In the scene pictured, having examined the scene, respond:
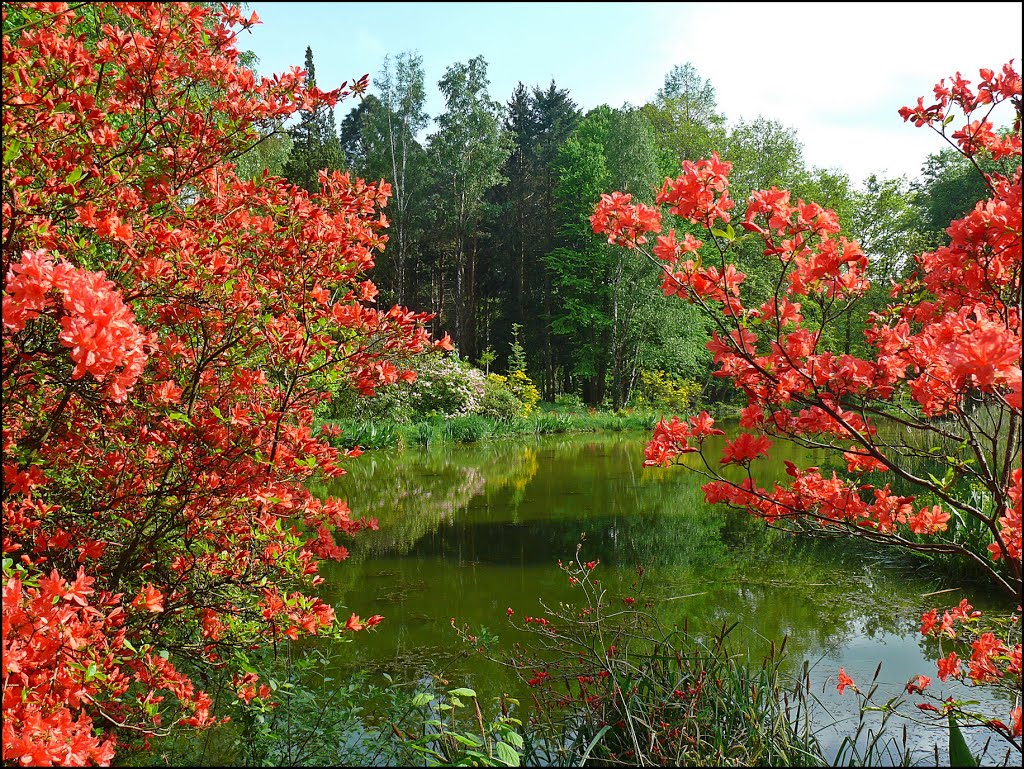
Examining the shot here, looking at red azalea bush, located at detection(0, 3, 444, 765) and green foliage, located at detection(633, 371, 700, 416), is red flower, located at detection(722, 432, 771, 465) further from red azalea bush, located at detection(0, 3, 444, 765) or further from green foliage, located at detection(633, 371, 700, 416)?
green foliage, located at detection(633, 371, 700, 416)

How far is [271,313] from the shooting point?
2.58 m

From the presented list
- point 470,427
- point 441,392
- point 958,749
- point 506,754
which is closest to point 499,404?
point 441,392

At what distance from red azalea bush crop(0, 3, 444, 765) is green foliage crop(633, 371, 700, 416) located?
19851 millimetres

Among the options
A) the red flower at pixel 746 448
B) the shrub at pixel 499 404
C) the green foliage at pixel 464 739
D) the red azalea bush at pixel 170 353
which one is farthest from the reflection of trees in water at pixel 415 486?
the red flower at pixel 746 448

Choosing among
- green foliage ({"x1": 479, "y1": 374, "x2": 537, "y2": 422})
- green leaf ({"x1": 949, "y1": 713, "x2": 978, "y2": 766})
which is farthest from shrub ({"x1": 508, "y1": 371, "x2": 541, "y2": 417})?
green leaf ({"x1": 949, "y1": 713, "x2": 978, "y2": 766})

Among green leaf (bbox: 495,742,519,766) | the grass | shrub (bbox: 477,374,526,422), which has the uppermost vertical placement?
shrub (bbox: 477,374,526,422)

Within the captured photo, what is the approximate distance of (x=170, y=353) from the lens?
2.40 meters

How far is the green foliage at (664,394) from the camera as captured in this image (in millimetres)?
22547

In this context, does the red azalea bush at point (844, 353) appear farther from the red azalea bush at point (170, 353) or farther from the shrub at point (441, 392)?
the shrub at point (441, 392)

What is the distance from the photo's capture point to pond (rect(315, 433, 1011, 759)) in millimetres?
3889

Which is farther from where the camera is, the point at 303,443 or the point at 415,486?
the point at 415,486

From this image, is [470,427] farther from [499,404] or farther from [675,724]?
[675,724]

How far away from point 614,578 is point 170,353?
3985 mm

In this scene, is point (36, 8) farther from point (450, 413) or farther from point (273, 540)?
point (450, 413)
